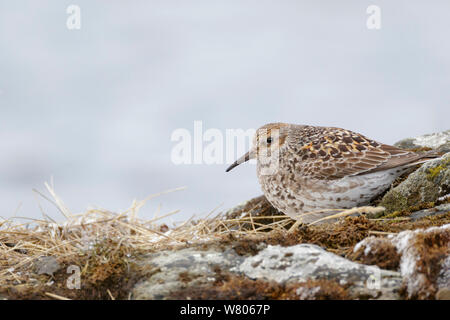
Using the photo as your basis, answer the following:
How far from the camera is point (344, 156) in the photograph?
26.7ft

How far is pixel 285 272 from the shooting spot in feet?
13.1

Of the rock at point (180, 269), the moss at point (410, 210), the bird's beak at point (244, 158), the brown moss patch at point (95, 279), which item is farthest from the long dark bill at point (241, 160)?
the brown moss patch at point (95, 279)

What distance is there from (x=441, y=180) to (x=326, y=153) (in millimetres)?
1889

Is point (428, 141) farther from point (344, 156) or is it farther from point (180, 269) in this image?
point (180, 269)

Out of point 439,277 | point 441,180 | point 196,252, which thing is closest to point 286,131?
point 441,180

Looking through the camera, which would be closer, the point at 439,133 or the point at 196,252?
the point at 196,252

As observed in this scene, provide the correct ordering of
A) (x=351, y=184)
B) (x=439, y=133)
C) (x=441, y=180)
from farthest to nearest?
(x=439, y=133)
(x=351, y=184)
(x=441, y=180)

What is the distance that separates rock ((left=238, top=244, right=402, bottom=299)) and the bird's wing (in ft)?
12.5

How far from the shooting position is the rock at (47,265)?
464 cm

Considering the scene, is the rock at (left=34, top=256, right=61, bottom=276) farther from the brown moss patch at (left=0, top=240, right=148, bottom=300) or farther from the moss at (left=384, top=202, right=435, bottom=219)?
the moss at (left=384, top=202, right=435, bottom=219)

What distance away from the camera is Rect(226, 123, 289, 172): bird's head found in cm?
901

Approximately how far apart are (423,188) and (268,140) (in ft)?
9.61

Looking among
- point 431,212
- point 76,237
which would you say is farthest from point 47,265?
point 431,212
